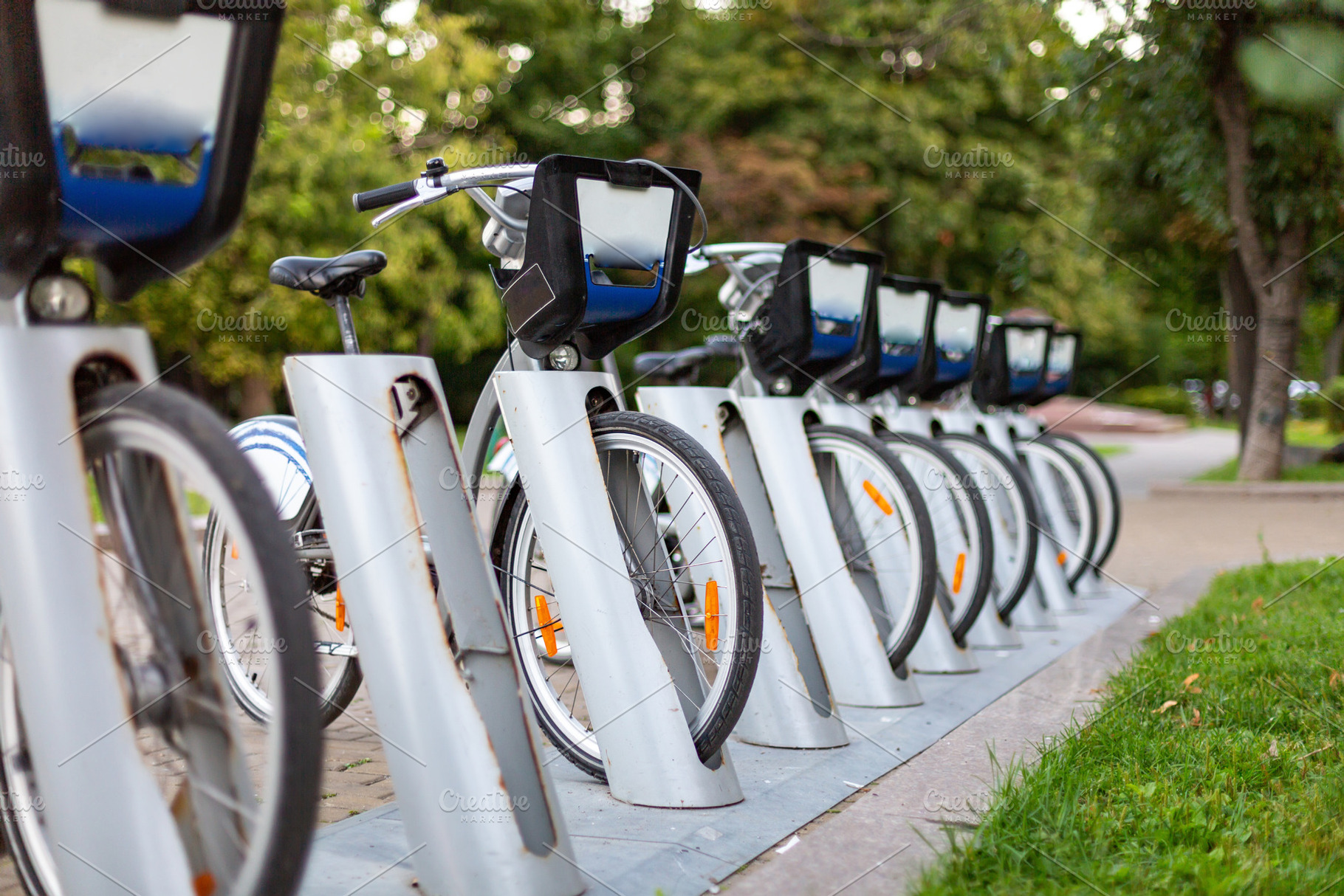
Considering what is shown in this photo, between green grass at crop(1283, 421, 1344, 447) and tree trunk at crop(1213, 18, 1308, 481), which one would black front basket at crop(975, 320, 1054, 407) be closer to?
tree trunk at crop(1213, 18, 1308, 481)

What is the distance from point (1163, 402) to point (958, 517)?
3363 cm

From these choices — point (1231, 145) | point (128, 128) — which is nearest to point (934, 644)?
point (128, 128)

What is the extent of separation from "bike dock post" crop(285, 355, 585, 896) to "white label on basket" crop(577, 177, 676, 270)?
0.58 meters

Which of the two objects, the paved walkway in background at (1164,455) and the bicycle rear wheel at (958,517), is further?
the paved walkway in background at (1164,455)

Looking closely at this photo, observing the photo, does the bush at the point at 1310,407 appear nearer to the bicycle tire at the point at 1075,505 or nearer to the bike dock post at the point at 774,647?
the bicycle tire at the point at 1075,505

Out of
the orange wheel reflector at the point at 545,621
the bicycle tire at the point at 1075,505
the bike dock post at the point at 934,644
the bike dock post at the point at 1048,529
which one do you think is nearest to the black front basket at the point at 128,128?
the orange wheel reflector at the point at 545,621

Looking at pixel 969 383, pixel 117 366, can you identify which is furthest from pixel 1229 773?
pixel 969 383

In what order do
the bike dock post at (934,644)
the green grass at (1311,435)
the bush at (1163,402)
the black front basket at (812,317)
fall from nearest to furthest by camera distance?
the black front basket at (812,317) < the bike dock post at (934,644) < the green grass at (1311,435) < the bush at (1163,402)

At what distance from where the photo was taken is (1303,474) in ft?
40.2

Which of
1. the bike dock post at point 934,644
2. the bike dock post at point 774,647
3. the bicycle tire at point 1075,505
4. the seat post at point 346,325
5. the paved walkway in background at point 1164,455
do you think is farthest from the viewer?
the paved walkway in background at point 1164,455

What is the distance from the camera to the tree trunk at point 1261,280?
987cm

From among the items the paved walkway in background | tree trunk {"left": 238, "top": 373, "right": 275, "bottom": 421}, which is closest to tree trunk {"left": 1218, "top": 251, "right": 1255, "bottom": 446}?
the paved walkway in background

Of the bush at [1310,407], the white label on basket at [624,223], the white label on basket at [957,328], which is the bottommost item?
the bush at [1310,407]

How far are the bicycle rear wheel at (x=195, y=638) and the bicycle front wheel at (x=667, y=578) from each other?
41.2 inches
